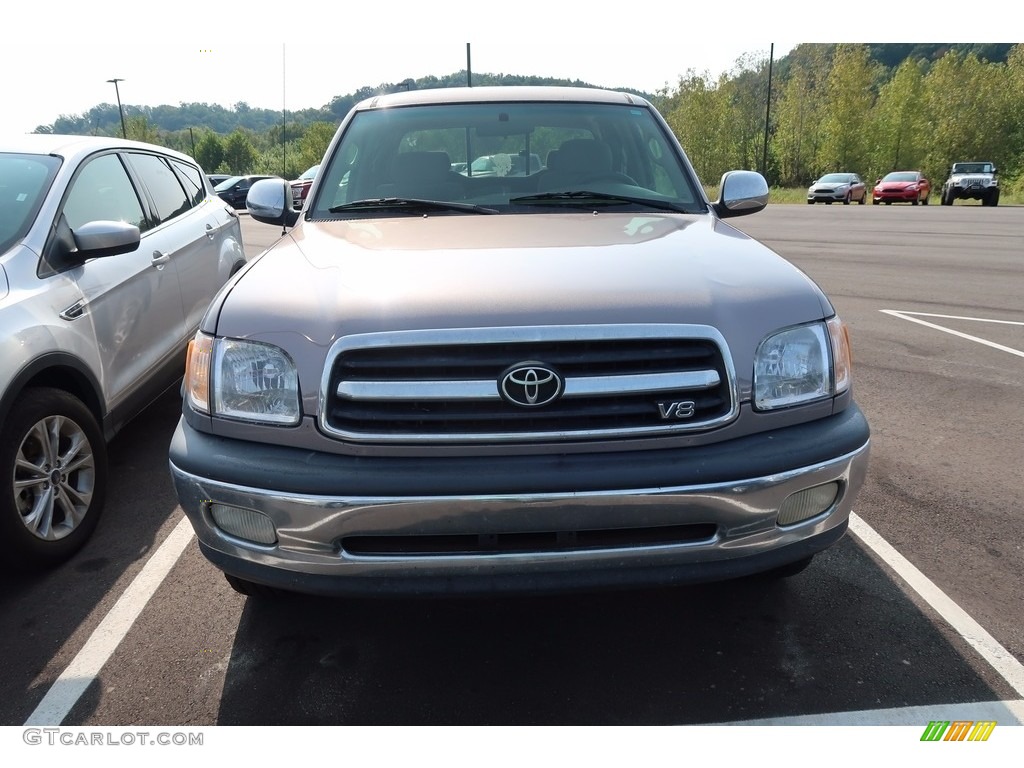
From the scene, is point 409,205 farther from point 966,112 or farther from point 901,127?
point 901,127

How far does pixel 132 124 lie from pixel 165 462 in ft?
280

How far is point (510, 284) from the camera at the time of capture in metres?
2.37

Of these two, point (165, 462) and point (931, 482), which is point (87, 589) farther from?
point (931, 482)

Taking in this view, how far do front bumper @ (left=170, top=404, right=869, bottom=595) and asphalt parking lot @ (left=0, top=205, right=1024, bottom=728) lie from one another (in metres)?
0.19

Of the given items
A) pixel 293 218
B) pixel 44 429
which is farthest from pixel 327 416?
pixel 293 218

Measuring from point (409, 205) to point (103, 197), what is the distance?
1901 millimetres

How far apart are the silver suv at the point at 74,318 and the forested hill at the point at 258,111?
1140 inches

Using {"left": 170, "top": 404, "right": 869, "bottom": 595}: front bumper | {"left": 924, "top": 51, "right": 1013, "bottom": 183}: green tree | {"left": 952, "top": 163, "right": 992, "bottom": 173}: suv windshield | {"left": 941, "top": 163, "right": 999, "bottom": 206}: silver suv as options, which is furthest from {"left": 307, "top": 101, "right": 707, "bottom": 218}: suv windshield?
{"left": 924, "top": 51, "right": 1013, "bottom": 183}: green tree

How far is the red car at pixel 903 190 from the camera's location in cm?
3291

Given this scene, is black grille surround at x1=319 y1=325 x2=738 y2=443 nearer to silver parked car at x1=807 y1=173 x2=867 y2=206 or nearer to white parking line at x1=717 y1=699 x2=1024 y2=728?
white parking line at x1=717 y1=699 x2=1024 y2=728

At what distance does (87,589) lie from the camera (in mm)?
3146

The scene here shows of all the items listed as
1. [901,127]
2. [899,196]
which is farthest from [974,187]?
[901,127]

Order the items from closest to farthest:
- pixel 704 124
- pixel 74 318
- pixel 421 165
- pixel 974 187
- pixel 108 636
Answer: pixel 108 636 < pixel 74 318 < pixel 421 165 < pixel 974 187 < pixel 704 124

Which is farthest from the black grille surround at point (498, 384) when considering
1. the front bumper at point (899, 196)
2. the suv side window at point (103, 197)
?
the front bumper at point (899, 196)
